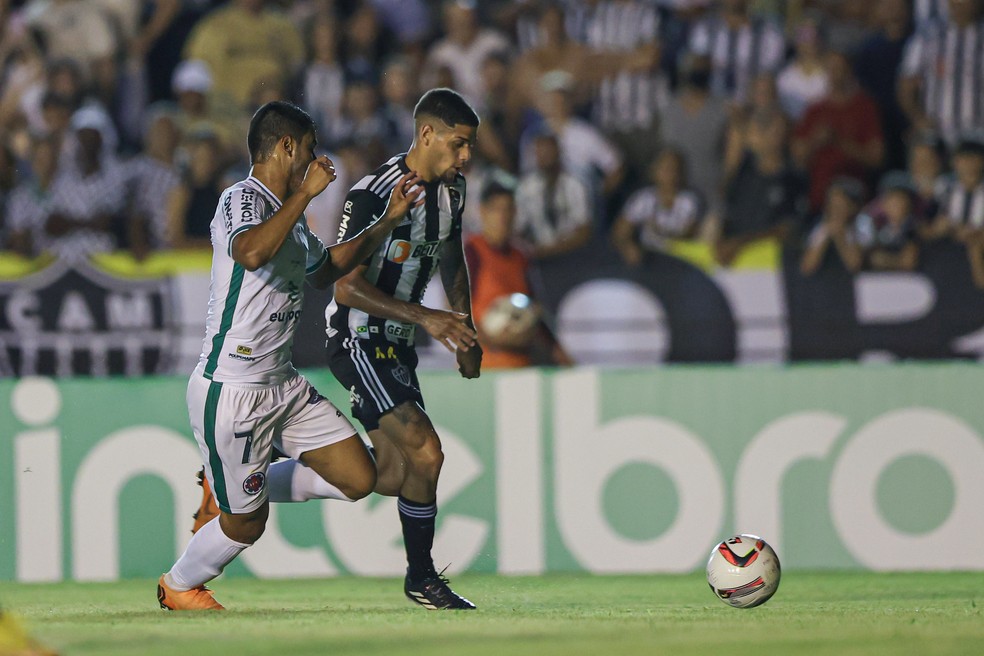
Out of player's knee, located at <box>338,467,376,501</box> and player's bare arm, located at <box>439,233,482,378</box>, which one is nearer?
player's knee, located at <box>338,467,376,501</box>

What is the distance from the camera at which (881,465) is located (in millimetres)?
9227

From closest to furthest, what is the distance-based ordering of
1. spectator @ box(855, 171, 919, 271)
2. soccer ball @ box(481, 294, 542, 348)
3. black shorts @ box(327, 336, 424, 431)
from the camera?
black shorts @ box(327, 336, 424, 431)
soccer ball @ box(481, 294, 542, 348)
spectator @ box(855, 171, 919, 271)

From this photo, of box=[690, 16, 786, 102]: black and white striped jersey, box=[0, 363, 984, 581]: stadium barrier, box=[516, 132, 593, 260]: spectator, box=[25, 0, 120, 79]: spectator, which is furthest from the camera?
box=[25, 0, 120, 79]: spectator

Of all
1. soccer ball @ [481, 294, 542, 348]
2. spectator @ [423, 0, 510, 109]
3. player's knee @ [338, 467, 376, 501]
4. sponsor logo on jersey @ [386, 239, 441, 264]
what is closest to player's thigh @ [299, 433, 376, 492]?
player's knee @ [338, 467, 376, 501]

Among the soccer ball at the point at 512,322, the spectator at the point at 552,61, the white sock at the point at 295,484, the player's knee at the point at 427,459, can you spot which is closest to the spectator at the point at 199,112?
the spectator at the point at 552,61

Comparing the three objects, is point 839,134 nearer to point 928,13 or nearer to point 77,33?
point 928,13

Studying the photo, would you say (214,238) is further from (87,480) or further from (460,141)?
(87,480)

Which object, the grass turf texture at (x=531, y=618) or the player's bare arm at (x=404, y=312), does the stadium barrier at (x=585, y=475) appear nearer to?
the grass turf texture at (x=531, y=618)

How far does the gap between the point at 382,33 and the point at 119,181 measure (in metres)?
3.33

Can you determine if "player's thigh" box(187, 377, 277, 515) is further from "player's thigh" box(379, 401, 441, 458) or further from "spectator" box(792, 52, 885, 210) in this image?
"spectator" box(792, 52, 885, 210)

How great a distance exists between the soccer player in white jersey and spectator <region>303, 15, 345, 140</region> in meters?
7.16

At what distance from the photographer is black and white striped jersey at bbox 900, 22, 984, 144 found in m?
13.5

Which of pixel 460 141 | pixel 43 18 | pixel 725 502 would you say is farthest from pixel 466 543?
pixel 43 18

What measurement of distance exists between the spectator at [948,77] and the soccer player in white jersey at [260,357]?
8059mm
